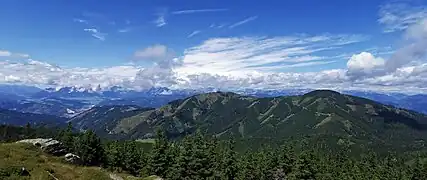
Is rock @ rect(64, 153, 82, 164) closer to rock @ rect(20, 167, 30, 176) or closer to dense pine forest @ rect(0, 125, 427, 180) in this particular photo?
dense pine forest @ rect(0, 125, 427, 180)

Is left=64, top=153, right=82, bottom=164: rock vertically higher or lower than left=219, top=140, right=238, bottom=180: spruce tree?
higher

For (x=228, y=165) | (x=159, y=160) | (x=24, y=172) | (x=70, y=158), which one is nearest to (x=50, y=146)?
(x=70, y=158)

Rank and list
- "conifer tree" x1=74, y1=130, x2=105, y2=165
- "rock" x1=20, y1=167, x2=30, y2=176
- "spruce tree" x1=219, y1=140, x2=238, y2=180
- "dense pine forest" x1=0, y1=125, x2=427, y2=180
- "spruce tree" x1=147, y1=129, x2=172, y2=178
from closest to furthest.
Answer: "rock" x1=20, y1=167, x2=30, y2=176, "dense pine forest" x1=0, y1=125, x2=427, y2=180, "spruce tree" x1=147, y1=129, x2=172, y2=178, "spruce tree" x1=219, y1=140, x2=238, y2=180, "conifer tree" x1=74, y1=130, x2=105, y2=165

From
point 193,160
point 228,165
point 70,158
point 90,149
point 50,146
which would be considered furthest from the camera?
point 90,149

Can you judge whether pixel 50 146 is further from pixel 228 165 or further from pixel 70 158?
pixel 228 165

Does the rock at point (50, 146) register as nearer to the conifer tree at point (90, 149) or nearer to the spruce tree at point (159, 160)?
the conifer tree at point (90, 149)

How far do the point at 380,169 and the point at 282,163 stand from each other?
7381cm

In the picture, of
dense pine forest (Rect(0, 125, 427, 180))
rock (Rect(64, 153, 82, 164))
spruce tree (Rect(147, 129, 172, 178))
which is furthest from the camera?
spruce tree (Rect(147, 129, 172, 178))

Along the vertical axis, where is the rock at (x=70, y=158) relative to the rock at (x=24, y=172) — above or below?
below

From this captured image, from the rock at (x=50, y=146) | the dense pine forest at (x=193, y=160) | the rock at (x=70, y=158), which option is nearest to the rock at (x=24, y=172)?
the rock at (x=70, y=158)

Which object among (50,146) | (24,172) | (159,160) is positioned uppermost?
(24,172)

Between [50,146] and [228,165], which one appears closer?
[50,146]

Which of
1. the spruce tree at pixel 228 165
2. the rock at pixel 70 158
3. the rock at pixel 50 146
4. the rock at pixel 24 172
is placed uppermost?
the rock at pixel 24 172

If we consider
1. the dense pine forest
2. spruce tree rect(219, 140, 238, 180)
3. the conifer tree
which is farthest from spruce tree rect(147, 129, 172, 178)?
the conifer tree
